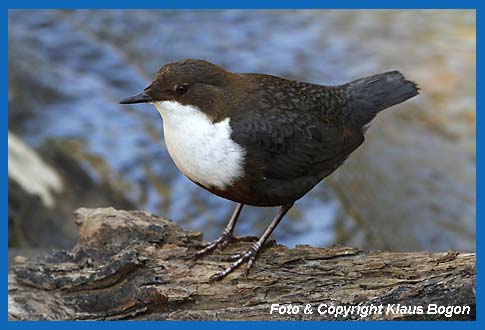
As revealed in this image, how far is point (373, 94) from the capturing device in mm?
3779

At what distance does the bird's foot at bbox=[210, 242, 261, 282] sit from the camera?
133 inches

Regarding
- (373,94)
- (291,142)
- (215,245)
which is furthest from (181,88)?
(373,94)

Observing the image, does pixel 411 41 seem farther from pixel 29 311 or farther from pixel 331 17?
pixel 29 311

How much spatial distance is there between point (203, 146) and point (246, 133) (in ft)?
0.64

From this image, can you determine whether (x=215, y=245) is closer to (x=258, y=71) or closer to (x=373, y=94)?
(x=373, y=94)

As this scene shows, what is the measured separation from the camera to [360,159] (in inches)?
229

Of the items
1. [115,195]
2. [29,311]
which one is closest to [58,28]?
[115,195]

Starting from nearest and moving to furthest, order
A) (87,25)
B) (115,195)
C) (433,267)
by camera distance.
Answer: (433,267), (115,195), (87,25)

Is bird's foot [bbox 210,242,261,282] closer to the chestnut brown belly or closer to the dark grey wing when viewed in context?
the chestnut brown belly

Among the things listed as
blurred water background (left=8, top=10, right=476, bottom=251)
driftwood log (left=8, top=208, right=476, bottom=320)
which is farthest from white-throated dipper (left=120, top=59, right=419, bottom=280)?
blurred water background (left=8, top=10, right=476, bottom=251)

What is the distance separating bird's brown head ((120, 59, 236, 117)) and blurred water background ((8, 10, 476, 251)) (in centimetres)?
209

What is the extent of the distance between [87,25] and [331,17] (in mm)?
2461

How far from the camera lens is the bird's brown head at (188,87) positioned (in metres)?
3.20

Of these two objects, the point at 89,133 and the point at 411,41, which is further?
the point at 411,41
